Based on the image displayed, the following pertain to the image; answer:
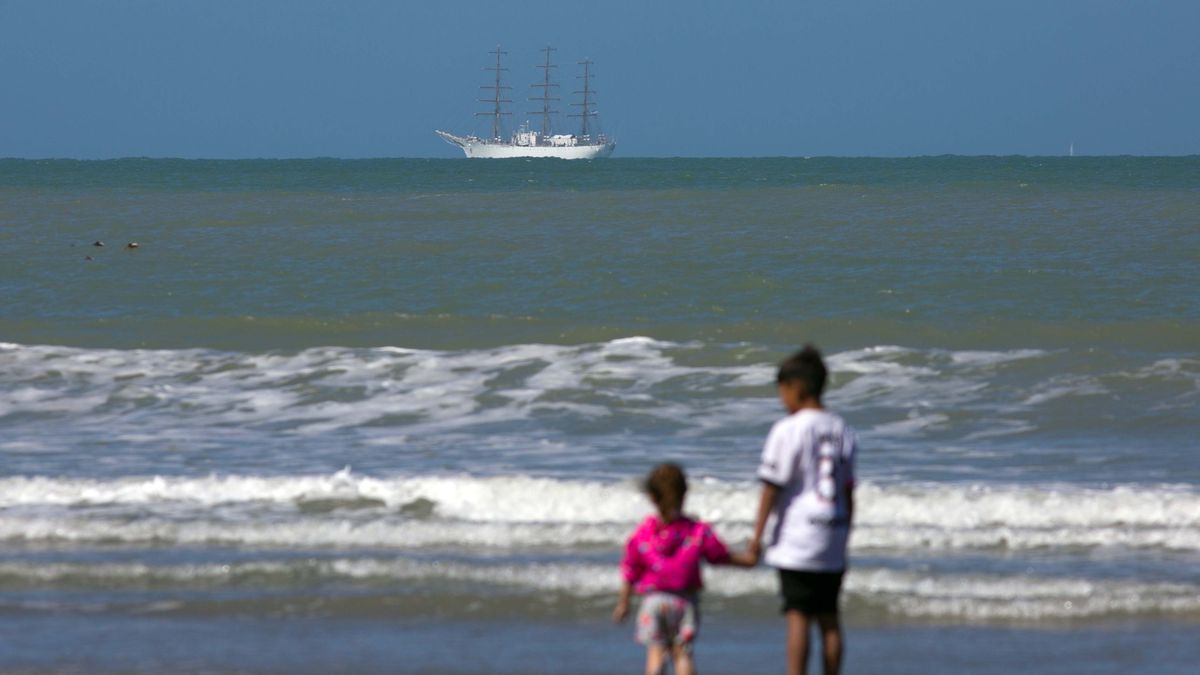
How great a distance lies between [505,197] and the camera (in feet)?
143

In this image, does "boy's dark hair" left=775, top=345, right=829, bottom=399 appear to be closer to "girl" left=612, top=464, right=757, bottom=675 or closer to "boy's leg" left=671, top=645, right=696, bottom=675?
"girl" left=612, top=464, right=757, bottom=675

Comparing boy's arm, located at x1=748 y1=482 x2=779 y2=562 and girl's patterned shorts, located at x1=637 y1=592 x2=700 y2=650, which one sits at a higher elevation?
boy's arm, located at x1=748 y1=482 x2=779 y2=562

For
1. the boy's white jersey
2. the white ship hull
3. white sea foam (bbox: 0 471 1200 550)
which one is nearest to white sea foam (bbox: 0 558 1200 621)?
white sea foam (bbox: 0 471 1200 550)

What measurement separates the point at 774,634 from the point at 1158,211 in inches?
1249

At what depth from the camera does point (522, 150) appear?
15650 centimetres

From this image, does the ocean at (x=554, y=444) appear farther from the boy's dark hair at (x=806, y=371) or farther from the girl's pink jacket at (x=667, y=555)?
the boy's dark hair at (x=806, y=371)

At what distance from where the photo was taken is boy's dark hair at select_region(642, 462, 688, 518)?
4.96 meters

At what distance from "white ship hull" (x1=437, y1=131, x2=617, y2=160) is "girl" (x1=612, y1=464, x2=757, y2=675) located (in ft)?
494

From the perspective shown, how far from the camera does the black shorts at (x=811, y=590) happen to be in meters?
5.11

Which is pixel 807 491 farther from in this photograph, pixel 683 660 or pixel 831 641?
pixel 683 660

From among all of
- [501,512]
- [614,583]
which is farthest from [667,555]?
[501,512]

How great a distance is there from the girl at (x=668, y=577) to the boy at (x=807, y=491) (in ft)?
0.64

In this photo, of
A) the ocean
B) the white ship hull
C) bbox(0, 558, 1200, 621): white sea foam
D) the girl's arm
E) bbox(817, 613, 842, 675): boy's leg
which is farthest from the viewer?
the white ship hull

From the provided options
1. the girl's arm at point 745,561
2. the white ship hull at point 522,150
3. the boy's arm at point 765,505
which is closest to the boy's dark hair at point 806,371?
the boy's arm at point 765,505
